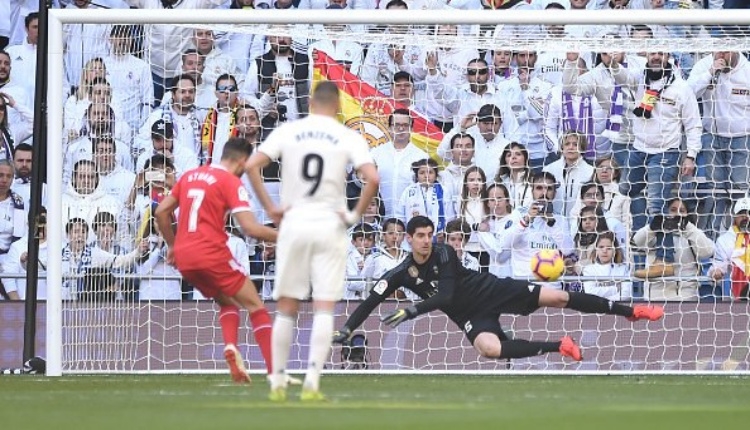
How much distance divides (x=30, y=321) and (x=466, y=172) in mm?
4649

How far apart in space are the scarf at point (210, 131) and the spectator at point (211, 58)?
1.40ft

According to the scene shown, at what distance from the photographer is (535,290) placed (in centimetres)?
1471

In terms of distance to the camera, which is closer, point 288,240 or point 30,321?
point 288,240

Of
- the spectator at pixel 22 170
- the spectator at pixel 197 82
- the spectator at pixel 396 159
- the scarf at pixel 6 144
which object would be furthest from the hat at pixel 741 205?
the scarf at pixel 6 144

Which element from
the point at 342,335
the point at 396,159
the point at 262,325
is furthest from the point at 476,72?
the point at 262,325

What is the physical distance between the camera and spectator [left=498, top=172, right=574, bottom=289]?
621 inches

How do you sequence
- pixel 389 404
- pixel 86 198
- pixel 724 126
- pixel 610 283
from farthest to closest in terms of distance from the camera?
pixel 724 126
pixel 610 283
pixel 86 198
pixel 389 404

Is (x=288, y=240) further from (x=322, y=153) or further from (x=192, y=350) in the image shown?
(x=192, y=350)

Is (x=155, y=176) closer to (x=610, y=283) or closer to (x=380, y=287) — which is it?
(x=380, y=287)

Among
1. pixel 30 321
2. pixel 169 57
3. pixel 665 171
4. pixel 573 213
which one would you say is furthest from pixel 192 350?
pixel 665 171

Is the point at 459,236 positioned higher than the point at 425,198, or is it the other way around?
the point at 425,198

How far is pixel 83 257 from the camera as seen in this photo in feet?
50.4

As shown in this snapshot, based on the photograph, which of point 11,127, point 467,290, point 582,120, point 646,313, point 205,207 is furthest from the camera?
point 11,127

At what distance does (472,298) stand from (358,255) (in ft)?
5.87
